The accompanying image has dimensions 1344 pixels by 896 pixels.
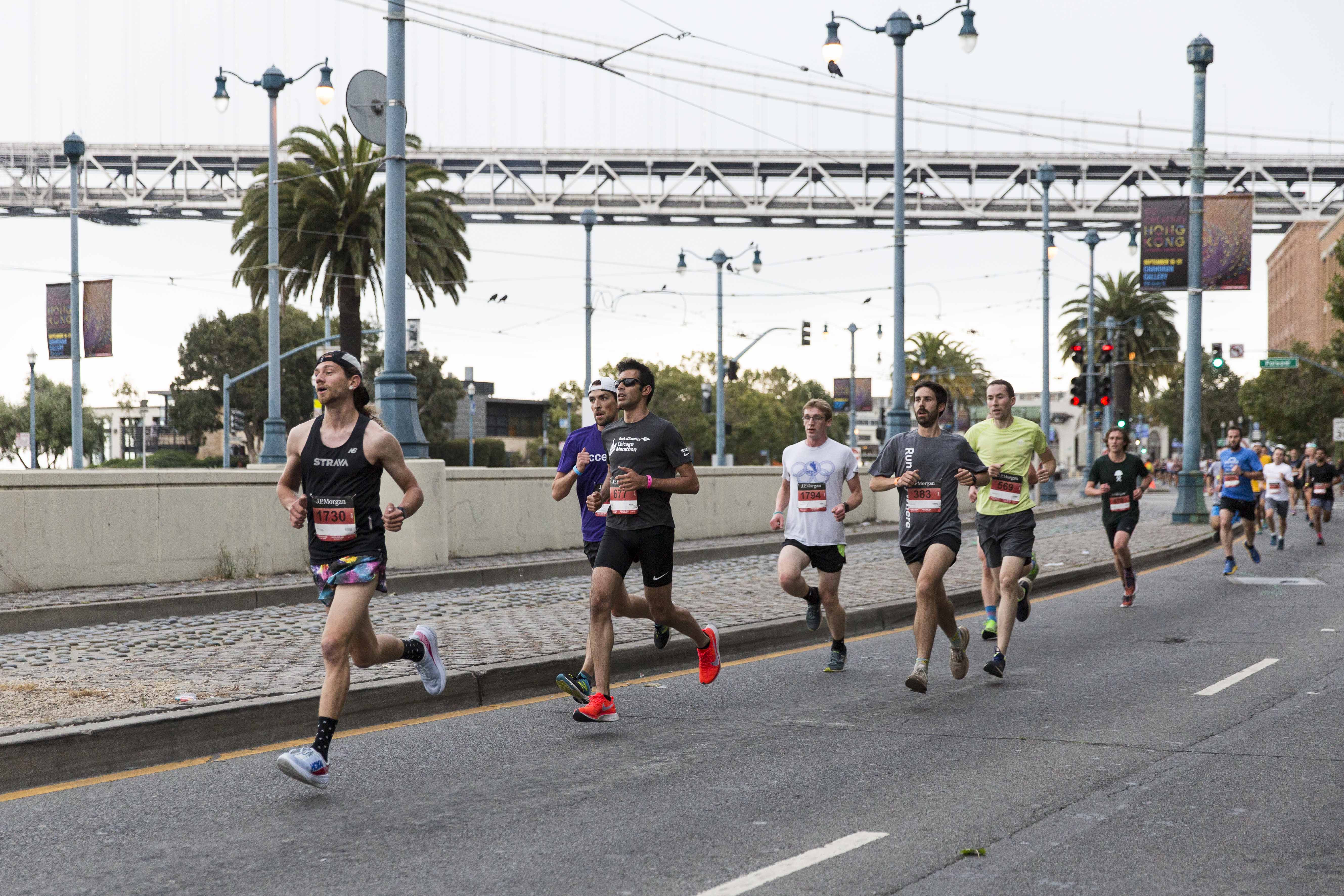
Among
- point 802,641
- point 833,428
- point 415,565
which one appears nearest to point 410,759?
point 802,641

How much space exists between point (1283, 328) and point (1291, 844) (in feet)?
363

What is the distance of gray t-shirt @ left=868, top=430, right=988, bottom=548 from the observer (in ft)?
28.4

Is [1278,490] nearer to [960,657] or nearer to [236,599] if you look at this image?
[960,657]

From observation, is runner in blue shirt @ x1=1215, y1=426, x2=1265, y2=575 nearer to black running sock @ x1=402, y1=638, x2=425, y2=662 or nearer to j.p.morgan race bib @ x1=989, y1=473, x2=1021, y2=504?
j.p.morgan race bib @ x1=989, y1=473, x2=1021, y2=504

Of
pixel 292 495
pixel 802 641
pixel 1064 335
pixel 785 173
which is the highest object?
pixel 785 173

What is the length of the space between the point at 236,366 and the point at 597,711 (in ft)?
246

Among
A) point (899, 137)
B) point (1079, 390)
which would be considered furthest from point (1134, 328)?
point (899, 137)

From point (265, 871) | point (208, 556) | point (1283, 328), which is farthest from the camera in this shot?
point (1283, 328)

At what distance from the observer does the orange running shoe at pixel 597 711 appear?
7.54 meters

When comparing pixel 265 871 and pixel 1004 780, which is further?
pixel 1004 780

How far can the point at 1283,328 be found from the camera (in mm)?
106125

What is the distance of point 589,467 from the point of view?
9.09 m

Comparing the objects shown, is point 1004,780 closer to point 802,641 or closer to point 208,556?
point 802,641

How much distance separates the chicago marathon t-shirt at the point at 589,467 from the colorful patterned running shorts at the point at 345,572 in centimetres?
251
